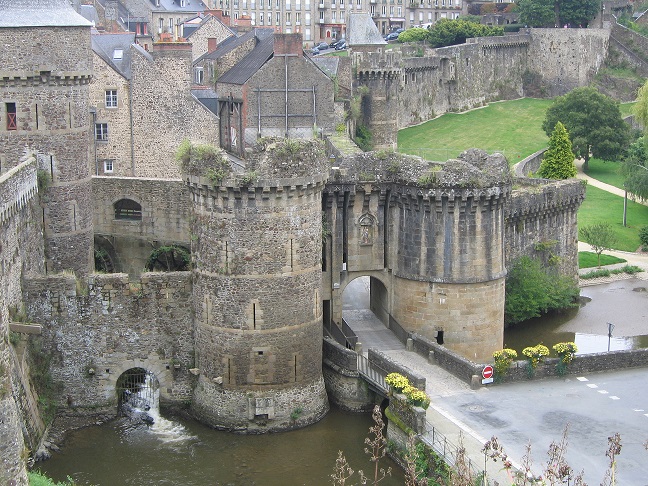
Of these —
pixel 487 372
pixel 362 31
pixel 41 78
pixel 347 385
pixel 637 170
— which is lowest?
pixel 347 385

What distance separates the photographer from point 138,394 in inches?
1401

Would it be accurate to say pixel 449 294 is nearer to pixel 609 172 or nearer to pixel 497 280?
pixel 497 280

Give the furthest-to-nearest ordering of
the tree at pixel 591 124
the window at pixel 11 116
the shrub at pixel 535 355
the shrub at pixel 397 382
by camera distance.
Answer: the tree at pixel 591 124, the window at pixel 11 116, the shrub at pixel 535 355, the shrub at pixel 397 382

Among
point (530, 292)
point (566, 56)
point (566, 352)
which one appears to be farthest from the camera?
point (566, 56)

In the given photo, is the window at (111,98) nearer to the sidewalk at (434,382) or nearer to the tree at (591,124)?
the sidewalk at (434,382)

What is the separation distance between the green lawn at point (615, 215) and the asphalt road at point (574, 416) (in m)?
25.2

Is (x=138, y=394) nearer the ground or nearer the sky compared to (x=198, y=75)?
nearer the ground

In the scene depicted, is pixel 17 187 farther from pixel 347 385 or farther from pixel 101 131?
pixel 101 131

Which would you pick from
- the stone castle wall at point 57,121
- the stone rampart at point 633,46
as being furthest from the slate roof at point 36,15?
the stone rampart at point 633,46

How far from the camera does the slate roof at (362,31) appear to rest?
66.4 m

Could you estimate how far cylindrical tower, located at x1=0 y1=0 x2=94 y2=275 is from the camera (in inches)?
1387

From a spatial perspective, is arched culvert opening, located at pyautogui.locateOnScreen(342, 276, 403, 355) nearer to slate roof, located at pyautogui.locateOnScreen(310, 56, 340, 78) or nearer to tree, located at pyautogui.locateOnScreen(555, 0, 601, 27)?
slate roof, located at pyautogui.locateOnScreen(310, 56, 340, 78)

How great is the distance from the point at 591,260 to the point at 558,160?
8.09 metres

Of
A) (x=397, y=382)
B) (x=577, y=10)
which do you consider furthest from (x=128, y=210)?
(x=577, y=10)
